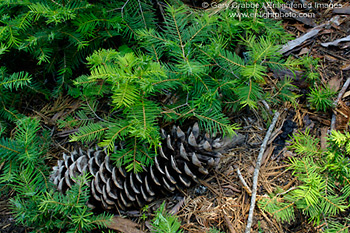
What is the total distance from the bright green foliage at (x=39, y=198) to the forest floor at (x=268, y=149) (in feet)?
0.98

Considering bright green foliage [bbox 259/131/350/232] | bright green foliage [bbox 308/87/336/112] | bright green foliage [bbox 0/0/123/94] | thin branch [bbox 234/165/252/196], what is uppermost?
bright green foliage [bbox 0/0/123/94]

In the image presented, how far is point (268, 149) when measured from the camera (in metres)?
1.96

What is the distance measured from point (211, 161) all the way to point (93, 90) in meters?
0.95

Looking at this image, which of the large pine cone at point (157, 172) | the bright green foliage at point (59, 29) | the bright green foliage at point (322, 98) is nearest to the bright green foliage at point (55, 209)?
the large pine cone at point (157, 172)

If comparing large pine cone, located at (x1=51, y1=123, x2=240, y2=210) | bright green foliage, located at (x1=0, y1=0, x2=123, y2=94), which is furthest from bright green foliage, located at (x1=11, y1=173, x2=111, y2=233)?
bright green foliage, located at (x1=0, y1=0, x2=123, y2=94)

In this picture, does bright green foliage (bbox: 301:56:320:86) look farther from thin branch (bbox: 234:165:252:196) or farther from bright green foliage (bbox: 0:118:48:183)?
bright green foliage (bbox: 0:118:48:183)

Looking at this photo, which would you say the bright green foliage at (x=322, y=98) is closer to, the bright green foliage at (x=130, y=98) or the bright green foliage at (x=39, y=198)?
the bright green foliage at (x=130, y=98)

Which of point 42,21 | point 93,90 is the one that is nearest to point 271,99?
point 93,90

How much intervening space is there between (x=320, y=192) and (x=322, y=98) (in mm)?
703

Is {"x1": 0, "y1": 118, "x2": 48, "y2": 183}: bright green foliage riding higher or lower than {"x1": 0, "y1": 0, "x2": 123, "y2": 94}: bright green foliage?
lower

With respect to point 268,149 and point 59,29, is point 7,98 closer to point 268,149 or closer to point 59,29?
point 59,29

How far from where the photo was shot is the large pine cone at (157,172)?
5.81ft

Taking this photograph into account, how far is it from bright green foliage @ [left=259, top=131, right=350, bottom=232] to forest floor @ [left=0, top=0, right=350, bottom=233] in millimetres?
100

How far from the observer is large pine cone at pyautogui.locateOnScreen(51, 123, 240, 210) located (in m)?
1.77
